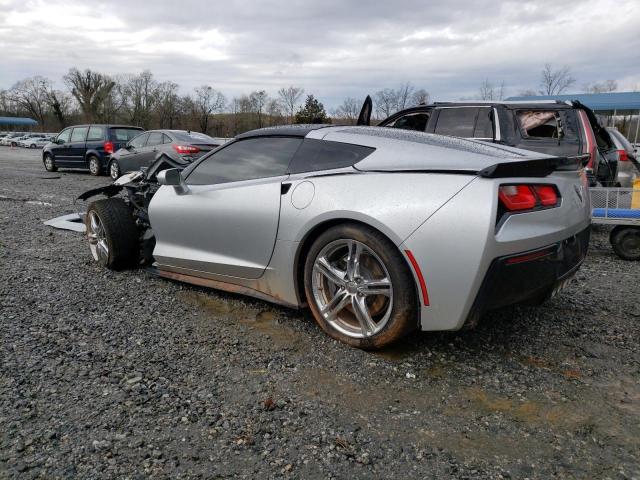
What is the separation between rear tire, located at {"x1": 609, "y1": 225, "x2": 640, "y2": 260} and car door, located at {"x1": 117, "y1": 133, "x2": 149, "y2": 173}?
10.9 metres

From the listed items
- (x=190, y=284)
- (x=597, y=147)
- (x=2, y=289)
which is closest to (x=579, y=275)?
(x=597, y=147)

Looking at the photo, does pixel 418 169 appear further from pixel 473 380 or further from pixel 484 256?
pixel 473 380

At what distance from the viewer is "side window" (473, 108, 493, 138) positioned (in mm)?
6629

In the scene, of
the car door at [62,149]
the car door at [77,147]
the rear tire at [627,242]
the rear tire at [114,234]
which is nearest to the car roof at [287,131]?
the rear tire at [114,234]

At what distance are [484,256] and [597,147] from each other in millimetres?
4877

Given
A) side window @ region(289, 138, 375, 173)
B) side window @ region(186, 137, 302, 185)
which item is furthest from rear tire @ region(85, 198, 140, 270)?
side window @ region(289, 138, 375, 173)

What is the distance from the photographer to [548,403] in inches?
93.8

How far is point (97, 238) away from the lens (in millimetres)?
4672

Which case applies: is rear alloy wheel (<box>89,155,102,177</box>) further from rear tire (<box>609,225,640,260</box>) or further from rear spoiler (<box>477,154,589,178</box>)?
rear spoiler (<box>477,154,589,178</box>)

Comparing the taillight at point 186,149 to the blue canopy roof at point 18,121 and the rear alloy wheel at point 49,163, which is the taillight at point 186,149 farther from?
the blue canopy roof at point 18,121

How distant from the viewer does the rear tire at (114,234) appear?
14.5ft

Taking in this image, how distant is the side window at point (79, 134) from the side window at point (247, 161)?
13310 mm

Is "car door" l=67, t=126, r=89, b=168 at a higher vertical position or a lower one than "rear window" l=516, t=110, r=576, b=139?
lower

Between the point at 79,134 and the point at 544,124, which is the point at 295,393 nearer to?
the point at 544,124
